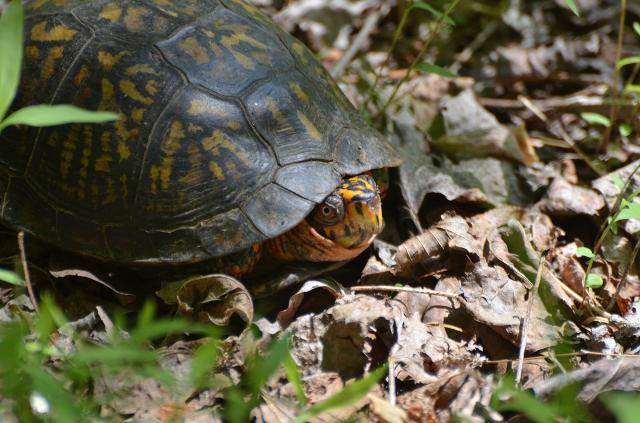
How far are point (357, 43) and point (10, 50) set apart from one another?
3.31m

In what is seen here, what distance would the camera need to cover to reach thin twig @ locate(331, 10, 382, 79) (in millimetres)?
4602

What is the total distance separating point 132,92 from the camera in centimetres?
287

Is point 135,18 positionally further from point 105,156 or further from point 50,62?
point 105,156

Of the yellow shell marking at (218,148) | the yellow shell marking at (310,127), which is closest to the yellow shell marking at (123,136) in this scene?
the yellow shell marking at (218,148)

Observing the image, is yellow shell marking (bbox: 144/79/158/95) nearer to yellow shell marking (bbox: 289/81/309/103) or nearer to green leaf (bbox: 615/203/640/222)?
yellow shell marking (bbox: 289/81/309/103)

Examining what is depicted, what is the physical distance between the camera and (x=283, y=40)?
130 inches

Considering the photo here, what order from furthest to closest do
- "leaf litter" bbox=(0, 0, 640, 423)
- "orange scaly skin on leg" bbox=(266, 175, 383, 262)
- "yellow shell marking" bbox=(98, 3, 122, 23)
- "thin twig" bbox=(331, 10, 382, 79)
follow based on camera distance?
"thin twig" bbox=(331, 10, 382, 79)
"yellow shell marking" bbox=(98, 3, 122, 23)
"orange scaly skin on leg" bbox=(266, 175, 383, 262)
"leaf litter" bbox=(0, 0, 640, 423)

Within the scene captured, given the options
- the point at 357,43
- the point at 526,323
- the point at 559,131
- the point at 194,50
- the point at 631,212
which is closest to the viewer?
the point at 631,212

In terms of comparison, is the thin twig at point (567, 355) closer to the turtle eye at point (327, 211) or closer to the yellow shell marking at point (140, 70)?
the turtle eye at point (327, 211)

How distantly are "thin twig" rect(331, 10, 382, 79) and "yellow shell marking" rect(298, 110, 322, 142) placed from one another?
63.1 inches

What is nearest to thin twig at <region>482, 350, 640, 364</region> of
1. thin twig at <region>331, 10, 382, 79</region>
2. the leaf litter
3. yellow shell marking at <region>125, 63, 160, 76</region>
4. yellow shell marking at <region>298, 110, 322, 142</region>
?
the leaf litter

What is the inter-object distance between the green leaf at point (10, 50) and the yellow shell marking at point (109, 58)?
104 cm

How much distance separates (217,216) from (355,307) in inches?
28.7

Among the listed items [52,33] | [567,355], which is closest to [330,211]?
[567,355]
